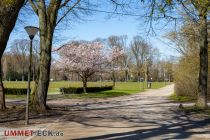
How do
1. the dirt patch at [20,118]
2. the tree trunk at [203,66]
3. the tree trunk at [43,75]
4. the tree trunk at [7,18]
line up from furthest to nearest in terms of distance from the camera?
1. the tree trunk at [203,66]
2. the tree trunk at [43,75]
3. the dirt patch at [20,118]
4. the tree trunk at [7,18]

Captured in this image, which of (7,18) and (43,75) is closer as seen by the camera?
(7,18)

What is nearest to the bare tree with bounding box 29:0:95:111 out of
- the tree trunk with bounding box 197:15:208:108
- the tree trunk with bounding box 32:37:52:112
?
the tree trunk with bounding box 32:37:52:112

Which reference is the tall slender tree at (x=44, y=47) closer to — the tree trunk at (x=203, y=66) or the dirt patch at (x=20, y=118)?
the dirt patch at (x=20, y=118)

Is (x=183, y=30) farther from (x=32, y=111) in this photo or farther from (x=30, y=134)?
(x=30, y=134)

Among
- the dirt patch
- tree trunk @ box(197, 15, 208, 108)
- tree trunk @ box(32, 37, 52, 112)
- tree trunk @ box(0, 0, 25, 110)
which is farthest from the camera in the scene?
tree trunk @ box(197, 15, 208, 108)

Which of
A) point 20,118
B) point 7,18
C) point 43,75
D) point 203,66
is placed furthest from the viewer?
point 203,66

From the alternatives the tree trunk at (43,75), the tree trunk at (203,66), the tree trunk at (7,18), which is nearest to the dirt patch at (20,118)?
the tree trunk at (43,75)

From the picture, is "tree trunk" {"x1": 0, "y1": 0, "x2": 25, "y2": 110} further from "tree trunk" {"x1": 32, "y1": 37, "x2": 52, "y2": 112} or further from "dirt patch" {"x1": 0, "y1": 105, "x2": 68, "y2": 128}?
"tree trunk" {"x1": 32, "y1": 37, "x2": 52, "y2": 112}

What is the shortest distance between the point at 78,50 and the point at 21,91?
10.6 metres

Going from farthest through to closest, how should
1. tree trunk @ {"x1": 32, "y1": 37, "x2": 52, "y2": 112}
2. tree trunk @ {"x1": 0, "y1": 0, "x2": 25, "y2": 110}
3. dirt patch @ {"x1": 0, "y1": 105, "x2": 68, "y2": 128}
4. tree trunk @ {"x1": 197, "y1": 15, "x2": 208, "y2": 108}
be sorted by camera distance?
tree trunk @ {"x1": 197, "y1": 15, "x2": 208, "y2": 108}, tree trunk @ {"x1": 32, "y1": 37, "x2": 52, "y2": 112}, dirt patch @ {"x1": 0, "y1": 105, "x2": 68, "y2": 128}, tree trunk @ {"x1": 0, "y1": 0, "x2": 25, "y2": 110}

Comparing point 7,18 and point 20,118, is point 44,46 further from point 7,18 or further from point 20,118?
point 7,18

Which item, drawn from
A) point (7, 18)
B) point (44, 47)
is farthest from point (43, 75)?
point (7, 18)

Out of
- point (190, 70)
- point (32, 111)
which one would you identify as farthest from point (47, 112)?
point (190, 70)

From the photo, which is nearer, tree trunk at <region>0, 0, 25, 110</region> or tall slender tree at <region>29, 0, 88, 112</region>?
tree trunk at <region>0, 0, 25, 110</region>
